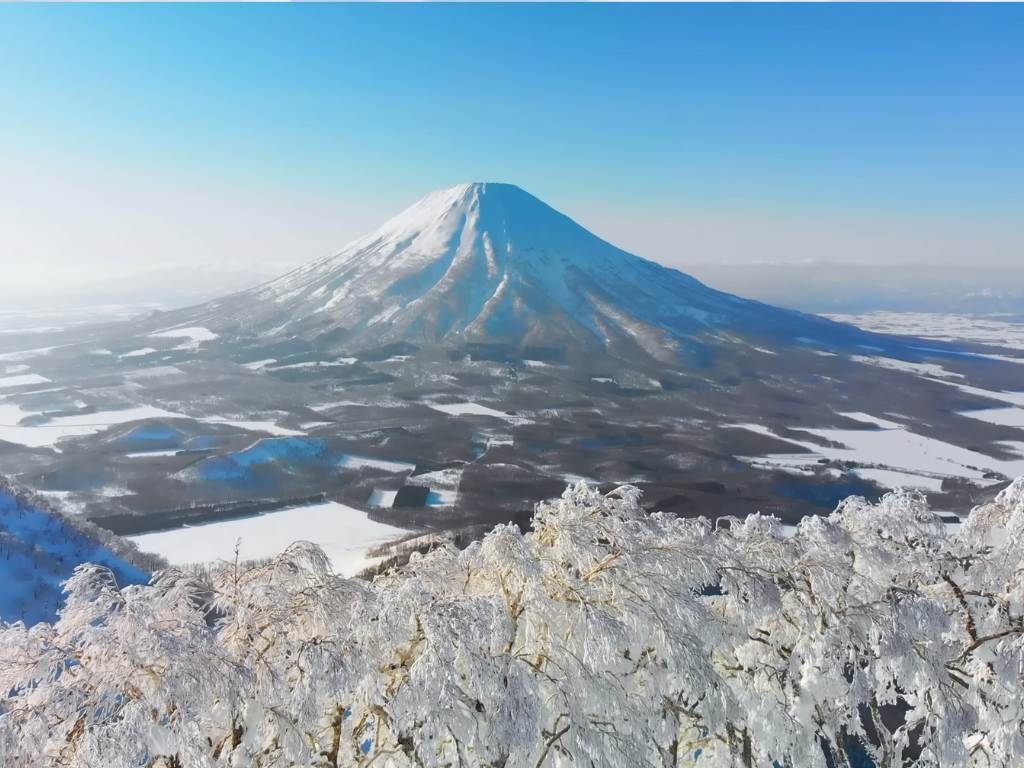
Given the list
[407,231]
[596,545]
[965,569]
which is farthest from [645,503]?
[407,231]

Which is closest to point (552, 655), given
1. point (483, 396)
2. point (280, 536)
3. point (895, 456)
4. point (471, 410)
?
point (280, 536)

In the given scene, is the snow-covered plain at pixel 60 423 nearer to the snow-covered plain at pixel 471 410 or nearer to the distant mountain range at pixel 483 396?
the distant mountain range at pixel 483 396

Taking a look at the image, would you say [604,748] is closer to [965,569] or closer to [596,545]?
[596,545]

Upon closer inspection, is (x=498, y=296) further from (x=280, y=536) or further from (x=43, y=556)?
(x=43, y=556)

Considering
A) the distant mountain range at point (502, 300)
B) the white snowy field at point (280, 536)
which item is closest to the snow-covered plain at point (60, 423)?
the white snowy field at point (280, 536)

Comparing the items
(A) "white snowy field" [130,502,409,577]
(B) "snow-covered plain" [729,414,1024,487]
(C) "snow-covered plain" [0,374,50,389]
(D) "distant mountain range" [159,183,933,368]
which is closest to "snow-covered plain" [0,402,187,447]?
(C) "snow-covered plain" [0,374,50,389]

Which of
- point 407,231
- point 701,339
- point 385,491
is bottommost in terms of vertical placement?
point 385,491

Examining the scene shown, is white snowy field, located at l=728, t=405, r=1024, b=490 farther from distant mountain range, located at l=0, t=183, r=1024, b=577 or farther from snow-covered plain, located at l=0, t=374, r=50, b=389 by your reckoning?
snow-covered plain, located at l=0, t=374, r=50, b=389

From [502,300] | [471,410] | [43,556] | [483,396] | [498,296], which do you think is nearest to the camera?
[43,556]
